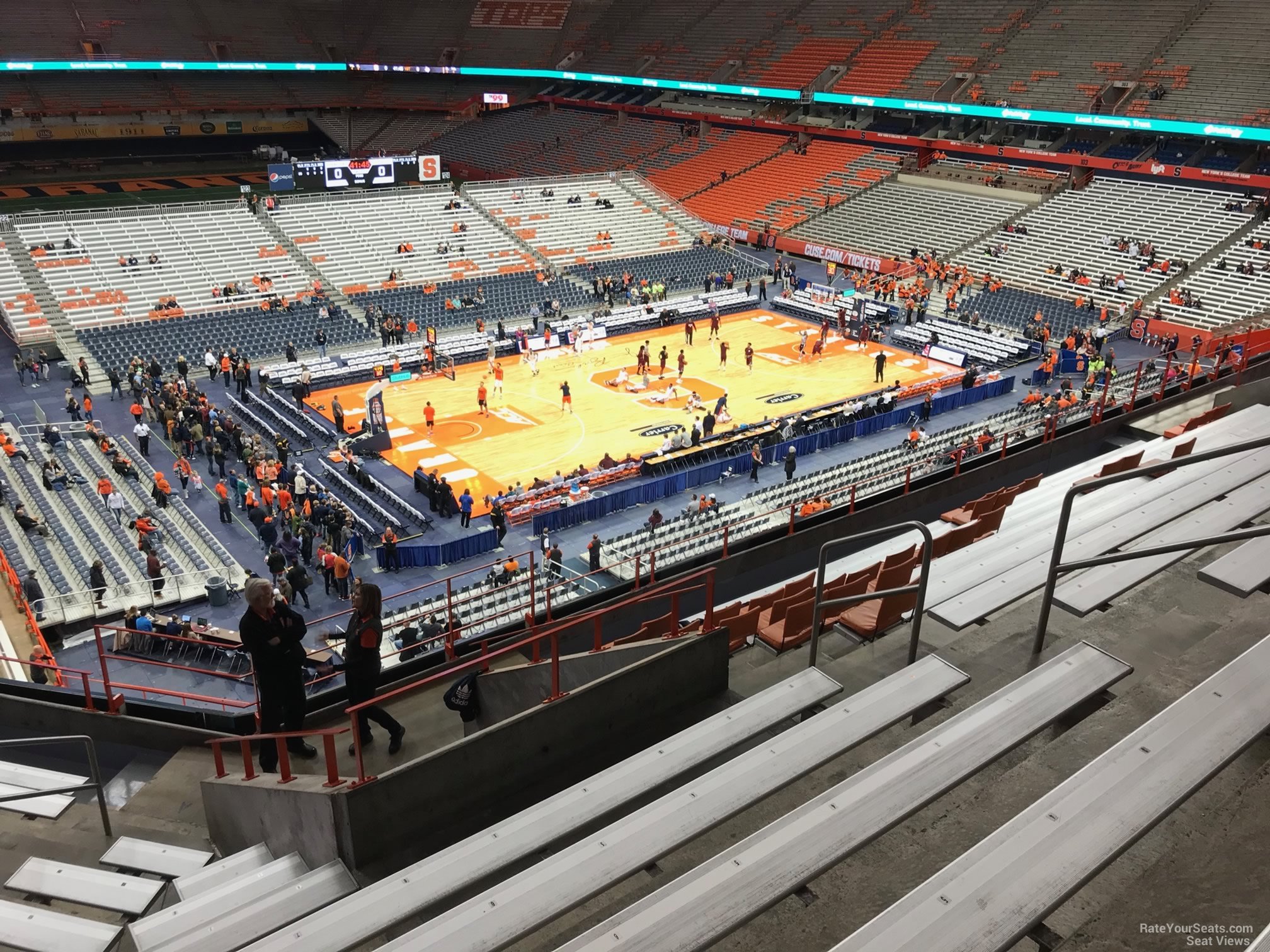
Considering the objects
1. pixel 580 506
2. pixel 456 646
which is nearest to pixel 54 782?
pixel 456 646

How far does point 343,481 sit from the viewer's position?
26344 millimetres

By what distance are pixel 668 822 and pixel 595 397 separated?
2984 centimetres

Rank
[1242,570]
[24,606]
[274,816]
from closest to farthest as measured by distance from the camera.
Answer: [1242,570] → [274,816] → [24,606]

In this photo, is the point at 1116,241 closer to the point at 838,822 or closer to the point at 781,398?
the point at 781,398

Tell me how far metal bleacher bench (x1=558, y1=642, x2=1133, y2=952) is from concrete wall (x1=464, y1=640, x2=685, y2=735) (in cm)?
233

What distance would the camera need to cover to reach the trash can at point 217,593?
20156 mm

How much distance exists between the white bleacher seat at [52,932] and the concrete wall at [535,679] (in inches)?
113

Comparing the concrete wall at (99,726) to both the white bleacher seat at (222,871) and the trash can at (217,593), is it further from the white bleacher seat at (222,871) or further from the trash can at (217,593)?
the trash can at (217,593)

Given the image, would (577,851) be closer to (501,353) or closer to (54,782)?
(54,782)

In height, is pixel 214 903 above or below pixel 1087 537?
below

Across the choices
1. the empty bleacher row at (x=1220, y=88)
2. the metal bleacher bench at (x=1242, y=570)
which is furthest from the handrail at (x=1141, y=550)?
the empty bleacher row at (x=1220, y=88)

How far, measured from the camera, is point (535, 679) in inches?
322

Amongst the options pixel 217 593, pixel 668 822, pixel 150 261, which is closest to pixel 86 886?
pixel 668 822

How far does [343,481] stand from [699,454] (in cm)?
994
